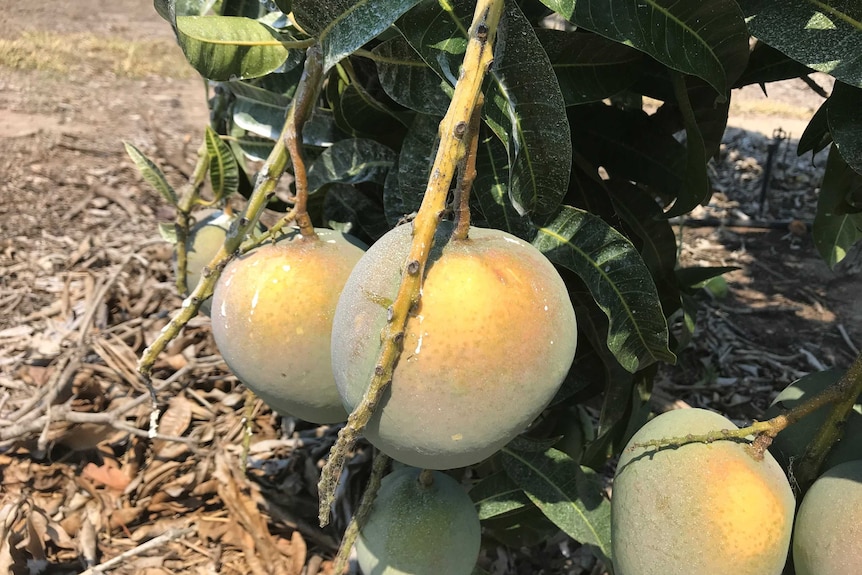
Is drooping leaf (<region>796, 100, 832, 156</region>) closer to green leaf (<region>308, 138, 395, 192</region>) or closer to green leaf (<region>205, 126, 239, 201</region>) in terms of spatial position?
green leaf (<region>308, 138, 395, 192</region>)

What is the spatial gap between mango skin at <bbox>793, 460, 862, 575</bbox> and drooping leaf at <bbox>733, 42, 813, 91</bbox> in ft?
2.05

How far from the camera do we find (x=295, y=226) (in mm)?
1042

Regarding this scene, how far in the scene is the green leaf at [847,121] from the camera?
0.90 m

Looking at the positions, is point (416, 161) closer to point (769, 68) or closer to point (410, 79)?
point (410, 79)

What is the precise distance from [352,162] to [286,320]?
38 cm

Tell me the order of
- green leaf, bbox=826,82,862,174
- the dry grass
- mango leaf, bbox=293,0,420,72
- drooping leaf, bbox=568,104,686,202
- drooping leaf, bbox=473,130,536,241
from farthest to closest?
1. the dry grass
2. drooping leaf, bbox=568,104,686,202
3. drooping leaf, bbox=473,130,536,241
4. green leaf, bbox=826,82,862,174
5. mango leaf, bbox=293,0,420,72

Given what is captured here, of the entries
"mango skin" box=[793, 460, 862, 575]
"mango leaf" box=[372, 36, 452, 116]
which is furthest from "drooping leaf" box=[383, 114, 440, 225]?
"mango skin" box=[793, 460, 862, 575]

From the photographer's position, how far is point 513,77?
85 cm

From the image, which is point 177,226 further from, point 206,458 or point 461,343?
point 461,343

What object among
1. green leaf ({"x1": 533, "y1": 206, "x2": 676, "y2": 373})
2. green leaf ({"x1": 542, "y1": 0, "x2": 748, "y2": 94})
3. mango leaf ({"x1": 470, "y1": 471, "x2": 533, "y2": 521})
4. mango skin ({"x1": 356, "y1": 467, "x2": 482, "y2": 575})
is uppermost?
green leaf ({"x1": 542, "y1": 0, "x2": 748, "y2": 94})

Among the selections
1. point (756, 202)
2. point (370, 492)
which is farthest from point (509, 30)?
point (756, 202)

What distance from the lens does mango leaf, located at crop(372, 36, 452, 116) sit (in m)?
1.00

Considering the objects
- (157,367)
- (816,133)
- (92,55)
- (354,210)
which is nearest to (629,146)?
(816,133)

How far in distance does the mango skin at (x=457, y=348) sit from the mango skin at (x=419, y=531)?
346 millimetres
